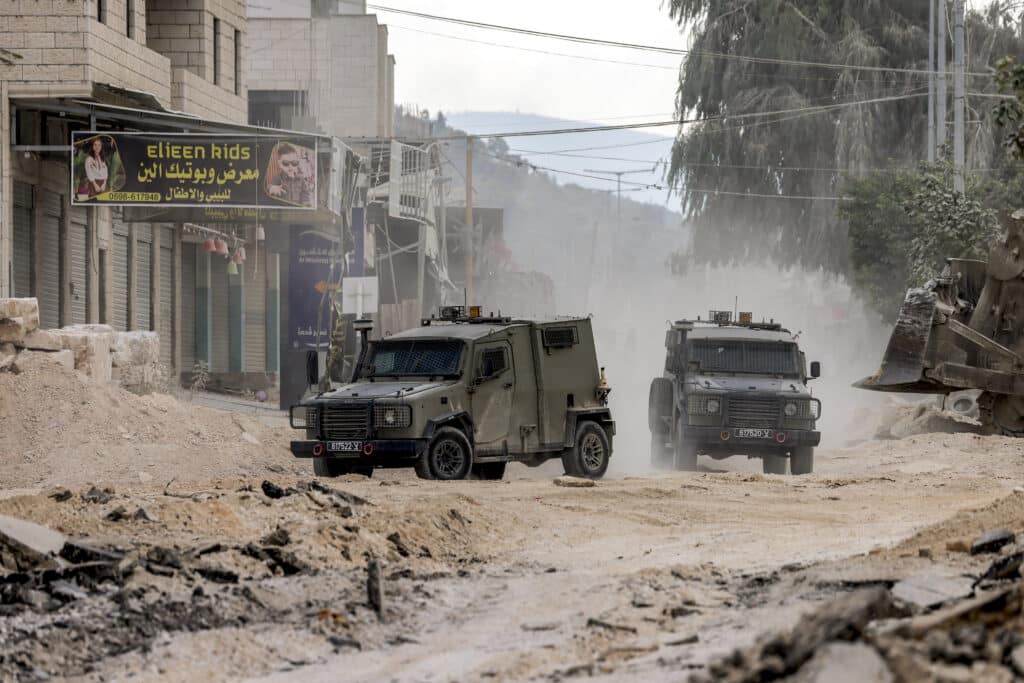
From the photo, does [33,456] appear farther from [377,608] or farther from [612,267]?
[612,267]

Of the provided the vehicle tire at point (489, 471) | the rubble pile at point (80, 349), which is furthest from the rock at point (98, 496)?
the rubble pile at point (80, 349)

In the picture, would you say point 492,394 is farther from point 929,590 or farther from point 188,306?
point 188,306

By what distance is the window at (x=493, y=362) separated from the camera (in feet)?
62.1

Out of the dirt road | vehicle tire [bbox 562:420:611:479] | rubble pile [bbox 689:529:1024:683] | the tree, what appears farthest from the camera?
the tree

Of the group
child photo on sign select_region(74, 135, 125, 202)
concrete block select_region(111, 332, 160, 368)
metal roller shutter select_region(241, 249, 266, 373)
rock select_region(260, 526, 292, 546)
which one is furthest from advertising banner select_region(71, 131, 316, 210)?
rock select_region(260, 526, 292, 546)

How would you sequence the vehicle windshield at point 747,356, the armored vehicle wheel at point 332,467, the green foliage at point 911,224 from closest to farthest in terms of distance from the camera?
1. the armored vehicle wheel at point 332,467
2. the vehicle windshield at point 747,356
3. the green foliage at point 911,224

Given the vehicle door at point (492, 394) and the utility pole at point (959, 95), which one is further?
the utility pole at point (959, 95)

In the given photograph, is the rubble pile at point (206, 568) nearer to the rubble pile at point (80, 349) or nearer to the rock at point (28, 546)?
the rock at point (28, 546)

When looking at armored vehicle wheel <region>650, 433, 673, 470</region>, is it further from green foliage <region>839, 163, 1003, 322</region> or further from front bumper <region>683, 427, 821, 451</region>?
green foliage <region>839, 163, 1003, 322</region>

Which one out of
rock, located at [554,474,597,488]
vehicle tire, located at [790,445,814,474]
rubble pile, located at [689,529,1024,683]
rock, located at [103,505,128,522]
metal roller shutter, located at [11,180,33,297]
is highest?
metal roller shutter, located at [11,180,33,297]

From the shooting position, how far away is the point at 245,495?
13.9 m

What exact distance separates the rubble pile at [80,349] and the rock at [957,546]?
47.5 feet

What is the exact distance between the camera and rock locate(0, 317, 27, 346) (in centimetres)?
2127

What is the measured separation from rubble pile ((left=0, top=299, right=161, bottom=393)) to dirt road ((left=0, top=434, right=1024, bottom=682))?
5747 mm
